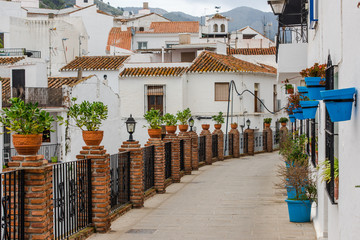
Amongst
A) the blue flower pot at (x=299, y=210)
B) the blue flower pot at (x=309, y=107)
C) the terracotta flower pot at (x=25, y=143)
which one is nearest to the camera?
the terracotta flower pot at (x=25, y=143)

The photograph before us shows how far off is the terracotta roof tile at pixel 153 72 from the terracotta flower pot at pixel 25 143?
32.1 meters

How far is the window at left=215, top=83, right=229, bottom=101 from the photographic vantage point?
41125mm

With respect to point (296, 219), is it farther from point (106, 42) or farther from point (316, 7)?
point (106, 42)

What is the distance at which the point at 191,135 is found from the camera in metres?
27.0

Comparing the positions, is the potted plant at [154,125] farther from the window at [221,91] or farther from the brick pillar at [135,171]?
the window at [221,91]

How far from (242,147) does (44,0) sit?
77063 mm

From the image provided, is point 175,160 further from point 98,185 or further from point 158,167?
point 98,185

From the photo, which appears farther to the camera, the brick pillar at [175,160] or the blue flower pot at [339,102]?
the brick pillar at [175,160]

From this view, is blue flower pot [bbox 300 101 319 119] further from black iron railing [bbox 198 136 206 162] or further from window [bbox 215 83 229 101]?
window [bbox 215 83 229 101]

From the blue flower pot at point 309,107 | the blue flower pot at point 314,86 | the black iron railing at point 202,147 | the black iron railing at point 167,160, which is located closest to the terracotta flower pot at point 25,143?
the blue flower pot at point 314,86

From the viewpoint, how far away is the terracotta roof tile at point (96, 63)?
4150cm

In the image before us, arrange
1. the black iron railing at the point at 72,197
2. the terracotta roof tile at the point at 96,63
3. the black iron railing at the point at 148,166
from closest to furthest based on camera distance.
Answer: the black iron railing at the point at 72,197
the black iron railing at the point at 148,166
the terracotta roof tile at the point at 96,63

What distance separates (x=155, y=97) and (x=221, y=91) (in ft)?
15.8

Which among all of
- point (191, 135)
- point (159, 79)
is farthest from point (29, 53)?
point (191, 135)
